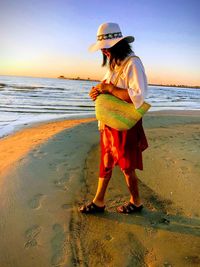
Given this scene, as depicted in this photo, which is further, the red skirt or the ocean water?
the ocean water

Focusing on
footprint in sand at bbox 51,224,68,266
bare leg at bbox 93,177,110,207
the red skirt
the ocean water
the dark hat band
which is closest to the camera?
footprint in sand at bbox 51,224,68,266

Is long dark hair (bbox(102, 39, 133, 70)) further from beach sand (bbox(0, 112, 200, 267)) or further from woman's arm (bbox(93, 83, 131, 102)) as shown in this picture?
beach sand (bbox(0, 112, 200, 267))

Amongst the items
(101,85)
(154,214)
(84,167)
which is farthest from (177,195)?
(101,85)

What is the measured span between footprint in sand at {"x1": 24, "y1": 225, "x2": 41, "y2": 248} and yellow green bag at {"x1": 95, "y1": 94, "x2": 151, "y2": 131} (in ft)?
4.39

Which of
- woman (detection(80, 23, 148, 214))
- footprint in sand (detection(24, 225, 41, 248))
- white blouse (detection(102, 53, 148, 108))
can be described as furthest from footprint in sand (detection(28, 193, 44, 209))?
white blouse (detection(102, 53, 148, 108))

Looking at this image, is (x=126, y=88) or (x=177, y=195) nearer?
(x=126, y=88)

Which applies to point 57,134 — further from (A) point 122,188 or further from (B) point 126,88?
(B) point 126,88

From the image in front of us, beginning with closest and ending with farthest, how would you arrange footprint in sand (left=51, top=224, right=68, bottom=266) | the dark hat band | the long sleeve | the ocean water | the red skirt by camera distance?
footprint in sand (left=51, top=224, right=68, bottom=266)
the long sleeve
the dark hat band
the red skirt
the ocean water

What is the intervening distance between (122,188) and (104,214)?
2.87 feet

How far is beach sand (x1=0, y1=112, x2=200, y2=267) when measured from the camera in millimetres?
2648

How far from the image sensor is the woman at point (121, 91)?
9.04 ft

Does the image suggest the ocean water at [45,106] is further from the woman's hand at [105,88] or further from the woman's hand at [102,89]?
the woman's hand at [105,88]

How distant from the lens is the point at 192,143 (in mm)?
6793

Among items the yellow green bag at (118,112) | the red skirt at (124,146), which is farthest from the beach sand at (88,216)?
the yellow green bag at (118,112)
